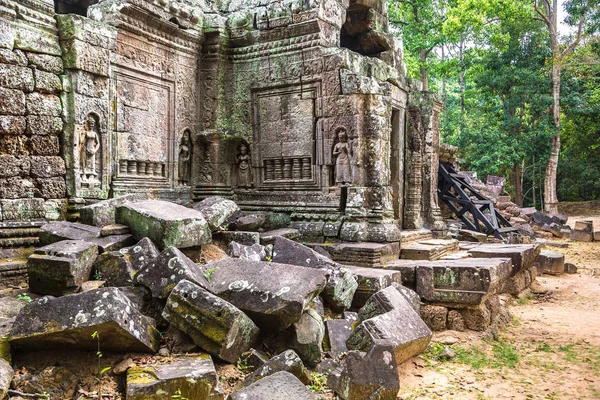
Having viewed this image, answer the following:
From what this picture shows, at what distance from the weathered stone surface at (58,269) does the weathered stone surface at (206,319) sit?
41.9 inches

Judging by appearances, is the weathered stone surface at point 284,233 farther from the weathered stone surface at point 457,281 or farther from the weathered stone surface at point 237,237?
the weathered stone surface at point 457,281

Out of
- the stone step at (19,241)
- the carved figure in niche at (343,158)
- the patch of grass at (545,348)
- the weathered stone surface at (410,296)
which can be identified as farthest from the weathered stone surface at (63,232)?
the patch of grass at (545,348)

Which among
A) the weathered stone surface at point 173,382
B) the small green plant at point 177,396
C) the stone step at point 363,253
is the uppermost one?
the stone step at point 363,253

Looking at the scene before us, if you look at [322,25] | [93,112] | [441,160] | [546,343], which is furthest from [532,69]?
[93,112]

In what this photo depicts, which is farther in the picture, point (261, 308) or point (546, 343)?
point (546, 343)

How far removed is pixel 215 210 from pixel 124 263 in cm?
189

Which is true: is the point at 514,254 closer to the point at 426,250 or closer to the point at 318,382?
the point at 426,250

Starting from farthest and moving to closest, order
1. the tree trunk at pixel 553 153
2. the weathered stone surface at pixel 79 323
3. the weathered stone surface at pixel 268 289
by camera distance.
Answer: the tree trunk at pixel 553 153, the weathered stone surface at pixel 268 289, the weathered stone surface at pixel 79 323

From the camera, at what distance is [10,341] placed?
359cm

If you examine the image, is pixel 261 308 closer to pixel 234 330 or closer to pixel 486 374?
pixel 234 330

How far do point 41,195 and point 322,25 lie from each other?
5.00 metres

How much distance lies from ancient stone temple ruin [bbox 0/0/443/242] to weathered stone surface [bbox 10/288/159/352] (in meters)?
2.80

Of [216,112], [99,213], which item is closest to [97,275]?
[99,213]

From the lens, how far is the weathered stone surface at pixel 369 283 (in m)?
6.04
